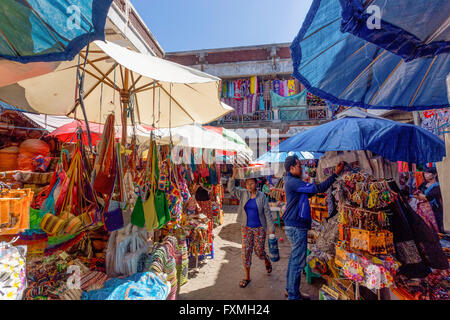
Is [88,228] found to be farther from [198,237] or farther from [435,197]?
[435,197]

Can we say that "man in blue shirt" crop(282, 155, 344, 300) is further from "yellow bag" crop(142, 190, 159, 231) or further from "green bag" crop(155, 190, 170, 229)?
"yellow bag" crop(142, 190, 159, 231)

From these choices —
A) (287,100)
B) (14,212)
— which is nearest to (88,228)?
(14,212)

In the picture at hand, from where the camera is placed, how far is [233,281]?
375 cm

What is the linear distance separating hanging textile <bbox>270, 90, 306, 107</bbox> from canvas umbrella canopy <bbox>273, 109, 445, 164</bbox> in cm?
1012

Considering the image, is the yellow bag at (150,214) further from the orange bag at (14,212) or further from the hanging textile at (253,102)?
the hanging textile at (253,102)

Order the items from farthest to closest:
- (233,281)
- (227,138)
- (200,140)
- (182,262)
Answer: (227,138) < (200,140) < (233,281) < (182,262)

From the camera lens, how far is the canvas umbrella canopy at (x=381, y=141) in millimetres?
2617

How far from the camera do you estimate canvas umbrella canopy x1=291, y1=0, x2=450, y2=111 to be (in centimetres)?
146

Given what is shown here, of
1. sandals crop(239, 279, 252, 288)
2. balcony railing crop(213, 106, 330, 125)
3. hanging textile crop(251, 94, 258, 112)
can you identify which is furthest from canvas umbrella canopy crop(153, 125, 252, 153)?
hanging textile crop(251, 94, 258, 112)

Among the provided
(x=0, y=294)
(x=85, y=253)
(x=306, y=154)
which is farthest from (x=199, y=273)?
(x=306, y=154)

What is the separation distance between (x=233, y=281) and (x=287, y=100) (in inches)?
447

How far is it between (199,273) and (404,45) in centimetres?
442

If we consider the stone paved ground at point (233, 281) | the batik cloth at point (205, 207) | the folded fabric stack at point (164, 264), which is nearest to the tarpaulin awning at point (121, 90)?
the folded fabric stack at point (164, 264)

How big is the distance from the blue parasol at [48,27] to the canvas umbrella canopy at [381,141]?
264cm
